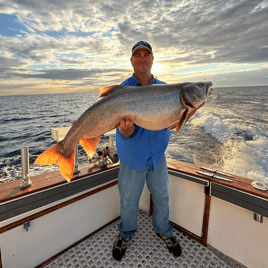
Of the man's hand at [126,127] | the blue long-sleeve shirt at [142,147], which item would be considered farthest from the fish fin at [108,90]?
the blue long-sleeve shirt at [142,147]

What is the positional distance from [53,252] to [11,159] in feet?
25.3

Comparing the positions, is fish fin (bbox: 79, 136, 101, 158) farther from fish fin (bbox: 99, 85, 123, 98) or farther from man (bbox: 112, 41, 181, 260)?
fish fin (bbox: 99, 85, 123, 98)

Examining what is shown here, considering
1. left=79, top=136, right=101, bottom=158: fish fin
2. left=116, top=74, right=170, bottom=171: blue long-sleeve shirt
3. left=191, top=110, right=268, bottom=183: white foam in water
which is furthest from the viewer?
left=191, top=110, right=268, bottom=183: white foam in water

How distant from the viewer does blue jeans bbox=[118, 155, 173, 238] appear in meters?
2.53

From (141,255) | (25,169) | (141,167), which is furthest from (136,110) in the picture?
(141,255)

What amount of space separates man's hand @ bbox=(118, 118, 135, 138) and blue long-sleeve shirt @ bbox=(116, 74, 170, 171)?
11cm

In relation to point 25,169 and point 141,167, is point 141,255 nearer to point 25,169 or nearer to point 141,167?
point 141,167

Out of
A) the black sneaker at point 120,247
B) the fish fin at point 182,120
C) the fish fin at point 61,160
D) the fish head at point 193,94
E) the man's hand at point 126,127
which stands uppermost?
the fish head at point 193,94

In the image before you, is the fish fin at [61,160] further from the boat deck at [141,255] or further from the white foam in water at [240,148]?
the white foam in water at [240,148]

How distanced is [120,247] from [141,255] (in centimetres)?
33

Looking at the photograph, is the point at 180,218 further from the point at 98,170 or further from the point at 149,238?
the point at 98,170

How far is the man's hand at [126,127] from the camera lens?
1969 millimetres

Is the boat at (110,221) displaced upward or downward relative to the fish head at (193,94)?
downward

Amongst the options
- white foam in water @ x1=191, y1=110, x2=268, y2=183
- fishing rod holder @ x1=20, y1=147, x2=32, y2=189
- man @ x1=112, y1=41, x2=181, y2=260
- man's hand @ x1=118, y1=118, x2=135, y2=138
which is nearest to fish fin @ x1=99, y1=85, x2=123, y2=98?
man's hand @ x1=118, y1=118, x2=135, y2=138
